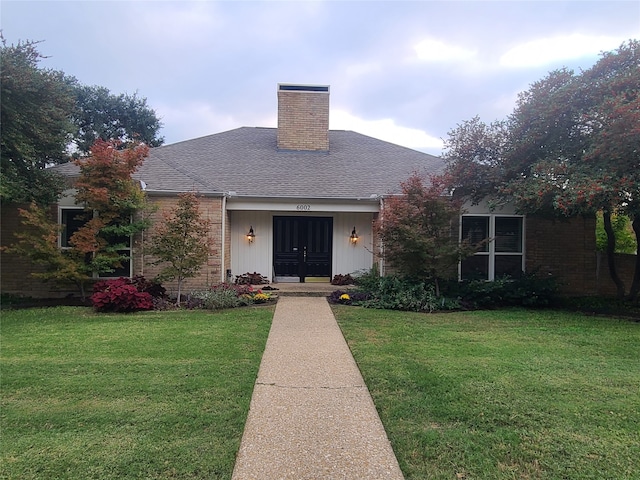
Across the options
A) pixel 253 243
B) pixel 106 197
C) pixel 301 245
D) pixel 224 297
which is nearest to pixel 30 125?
pixel 106 197

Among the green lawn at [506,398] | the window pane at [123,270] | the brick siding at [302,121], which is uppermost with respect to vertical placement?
the brick siding at [302,121]

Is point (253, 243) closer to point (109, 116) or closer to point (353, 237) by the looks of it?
point (353, 237)

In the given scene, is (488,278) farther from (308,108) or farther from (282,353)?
(308,108)

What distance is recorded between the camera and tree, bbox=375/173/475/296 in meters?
9.01

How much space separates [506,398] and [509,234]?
8.41m

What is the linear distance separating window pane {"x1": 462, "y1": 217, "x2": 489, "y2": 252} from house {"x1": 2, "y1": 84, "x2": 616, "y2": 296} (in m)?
0.03

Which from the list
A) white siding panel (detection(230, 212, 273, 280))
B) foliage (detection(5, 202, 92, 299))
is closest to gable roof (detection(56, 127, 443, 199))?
white siding panel (detection(230, 212, 273, 280))

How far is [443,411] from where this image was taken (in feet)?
11.6

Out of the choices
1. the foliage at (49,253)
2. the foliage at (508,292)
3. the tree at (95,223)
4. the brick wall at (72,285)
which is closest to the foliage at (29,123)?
the foliage at (49,253)

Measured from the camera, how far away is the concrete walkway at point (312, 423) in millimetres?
2676

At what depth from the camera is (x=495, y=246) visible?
11086mm

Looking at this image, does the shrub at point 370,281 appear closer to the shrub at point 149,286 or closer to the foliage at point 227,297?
the foliage at point 227,297

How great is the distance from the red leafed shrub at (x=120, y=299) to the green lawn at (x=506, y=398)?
16.1 feet

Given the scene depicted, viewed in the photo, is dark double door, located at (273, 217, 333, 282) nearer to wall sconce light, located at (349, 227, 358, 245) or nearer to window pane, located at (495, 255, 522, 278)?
wall sconce light, located at (349, 227, 358, 245)
